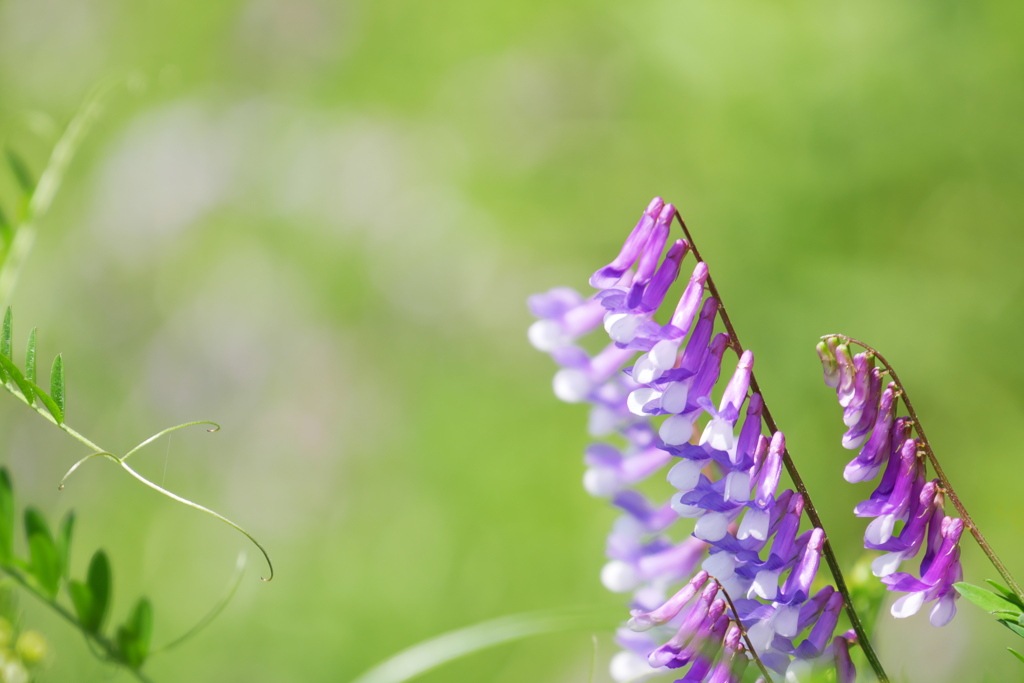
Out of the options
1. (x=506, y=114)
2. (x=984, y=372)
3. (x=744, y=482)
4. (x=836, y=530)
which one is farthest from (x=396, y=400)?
(x=744, y=482)

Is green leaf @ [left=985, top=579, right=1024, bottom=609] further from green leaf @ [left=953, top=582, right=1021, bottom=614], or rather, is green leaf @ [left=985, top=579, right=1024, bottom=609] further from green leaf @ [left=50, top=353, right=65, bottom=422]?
green leaf @ [left=50, top=353, right=65, bottom=422]

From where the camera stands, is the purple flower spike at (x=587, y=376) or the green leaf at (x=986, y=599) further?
the purple flower spike at (x=587, y=376)

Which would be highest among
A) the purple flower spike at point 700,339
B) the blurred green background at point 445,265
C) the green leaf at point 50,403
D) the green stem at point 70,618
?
the blurred green background at point 445,265

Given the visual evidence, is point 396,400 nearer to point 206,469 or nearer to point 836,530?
point 206,469

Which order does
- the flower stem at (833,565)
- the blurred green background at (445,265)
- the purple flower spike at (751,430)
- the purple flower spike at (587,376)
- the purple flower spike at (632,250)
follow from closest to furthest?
the flower stem at (833,565), the purple flower spike at (751,430), the purple flower spike at (632,250), the purple flower spike at (587,376), the blurred green background at (445,265)

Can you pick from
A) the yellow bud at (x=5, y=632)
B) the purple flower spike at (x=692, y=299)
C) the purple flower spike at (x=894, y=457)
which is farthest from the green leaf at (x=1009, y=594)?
the yellow bud at (x=5, y=632)

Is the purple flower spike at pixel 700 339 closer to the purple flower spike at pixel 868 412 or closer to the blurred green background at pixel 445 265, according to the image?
the purple flower spike at pixel 868 412

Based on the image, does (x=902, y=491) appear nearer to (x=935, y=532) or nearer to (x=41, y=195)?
(x=935, y=532)
